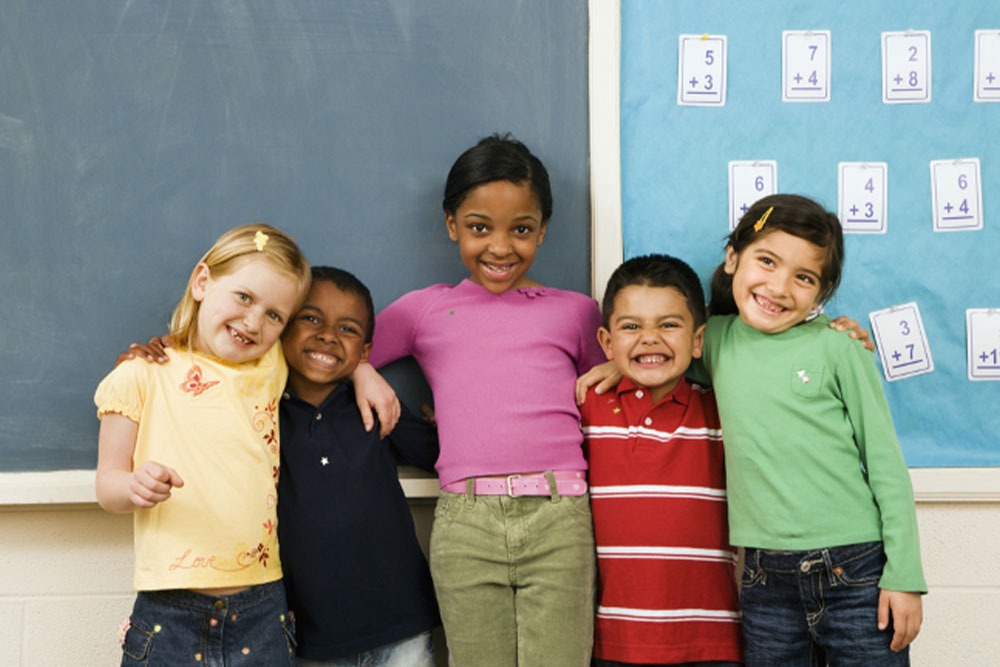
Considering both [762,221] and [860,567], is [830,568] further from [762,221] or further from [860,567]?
[762,221]

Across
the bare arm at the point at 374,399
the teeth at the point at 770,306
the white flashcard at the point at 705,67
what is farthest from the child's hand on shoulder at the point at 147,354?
the white flashcard at the point at 705,67

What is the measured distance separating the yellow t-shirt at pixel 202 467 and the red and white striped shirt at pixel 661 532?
642 mm

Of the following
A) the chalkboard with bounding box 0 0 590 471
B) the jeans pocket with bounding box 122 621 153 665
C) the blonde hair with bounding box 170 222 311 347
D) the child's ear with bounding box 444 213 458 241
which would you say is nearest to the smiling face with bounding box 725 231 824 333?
the chalkboard with bounding box 0 0 590 471

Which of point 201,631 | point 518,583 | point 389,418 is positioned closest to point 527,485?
point 518,583

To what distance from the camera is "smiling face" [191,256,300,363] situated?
143 cm

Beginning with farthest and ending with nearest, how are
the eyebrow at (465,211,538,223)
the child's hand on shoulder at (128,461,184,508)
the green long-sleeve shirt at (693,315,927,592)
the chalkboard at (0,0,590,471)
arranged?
the chalkboard at (0,0,590,471)
the eyebrow at (465,211,538,223)
the green long-sleeve shirt at (693,315,927,592)
the child's hand on shoulder at (128,461,184,508)

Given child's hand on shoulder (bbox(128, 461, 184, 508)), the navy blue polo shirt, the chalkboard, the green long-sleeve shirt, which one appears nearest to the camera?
child's hand on shoulder (bbox(128, 461, 184, 508))

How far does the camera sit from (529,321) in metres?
1.60

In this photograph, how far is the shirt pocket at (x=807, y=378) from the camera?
1.42 m

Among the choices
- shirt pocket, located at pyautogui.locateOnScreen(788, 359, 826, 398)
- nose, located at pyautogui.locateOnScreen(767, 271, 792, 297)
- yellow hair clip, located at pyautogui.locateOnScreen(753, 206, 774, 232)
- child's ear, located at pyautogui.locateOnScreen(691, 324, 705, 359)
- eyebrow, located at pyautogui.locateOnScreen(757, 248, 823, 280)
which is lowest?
shirt pocket, located at pyautogui.locateOnScreen(788, 359, 826, 398)

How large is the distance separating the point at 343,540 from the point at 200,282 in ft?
1.86

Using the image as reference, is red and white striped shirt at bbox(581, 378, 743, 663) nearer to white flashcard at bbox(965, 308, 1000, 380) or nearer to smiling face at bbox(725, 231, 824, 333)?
smiling face at bbox(725, 231, 824, 333)

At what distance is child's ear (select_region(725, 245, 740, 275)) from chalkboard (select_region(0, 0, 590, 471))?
320 mm

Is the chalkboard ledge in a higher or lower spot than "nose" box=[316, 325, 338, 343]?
lower
